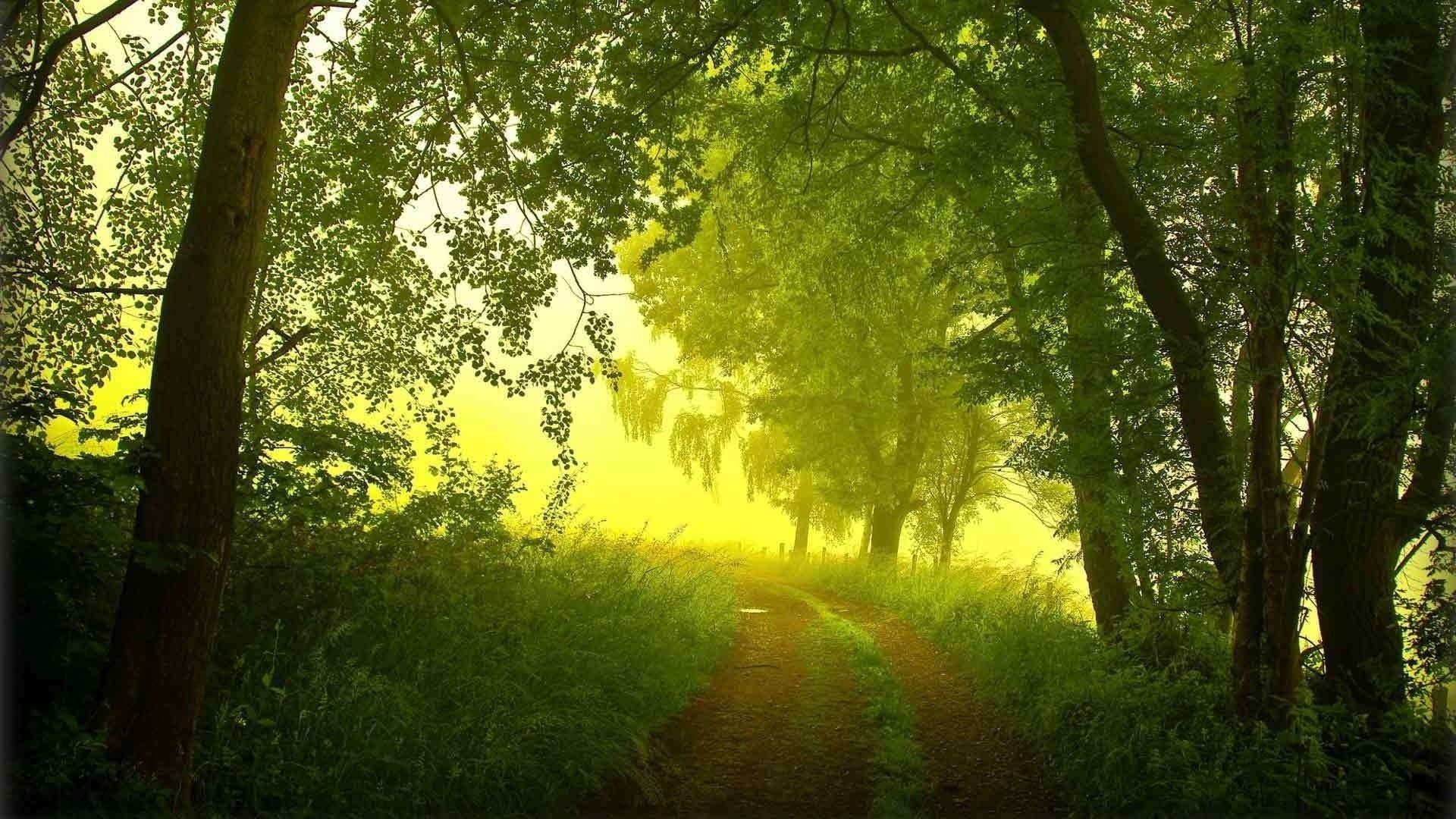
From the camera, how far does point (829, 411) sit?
619 inches

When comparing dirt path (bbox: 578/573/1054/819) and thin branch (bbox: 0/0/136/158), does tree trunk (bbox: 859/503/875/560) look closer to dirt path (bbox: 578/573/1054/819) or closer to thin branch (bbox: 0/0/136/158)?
dirt path (bbox: 578/573/1054/819)

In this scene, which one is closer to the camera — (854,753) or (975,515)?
(854,753)

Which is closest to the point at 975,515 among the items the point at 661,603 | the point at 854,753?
the point at 661,603

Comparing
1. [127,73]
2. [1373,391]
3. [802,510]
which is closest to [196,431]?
[127,73]

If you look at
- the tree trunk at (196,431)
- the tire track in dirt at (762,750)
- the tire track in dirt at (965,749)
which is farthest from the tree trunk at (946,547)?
the tree trunk at (196,431)

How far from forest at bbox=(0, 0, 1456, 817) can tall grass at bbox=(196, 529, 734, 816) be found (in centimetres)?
4

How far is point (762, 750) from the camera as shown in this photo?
19.4 feet

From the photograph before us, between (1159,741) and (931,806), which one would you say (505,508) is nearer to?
(931,806)

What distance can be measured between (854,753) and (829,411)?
10.4 metres

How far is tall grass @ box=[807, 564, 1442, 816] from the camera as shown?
4.16 metres

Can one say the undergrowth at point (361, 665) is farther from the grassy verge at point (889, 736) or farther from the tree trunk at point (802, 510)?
the tree trunk at point (802, 510)

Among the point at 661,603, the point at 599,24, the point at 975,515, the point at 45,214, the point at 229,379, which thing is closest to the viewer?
the point at 229,379

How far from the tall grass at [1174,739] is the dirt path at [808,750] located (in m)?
0.36

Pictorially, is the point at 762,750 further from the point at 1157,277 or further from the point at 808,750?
the point at 1157,277
